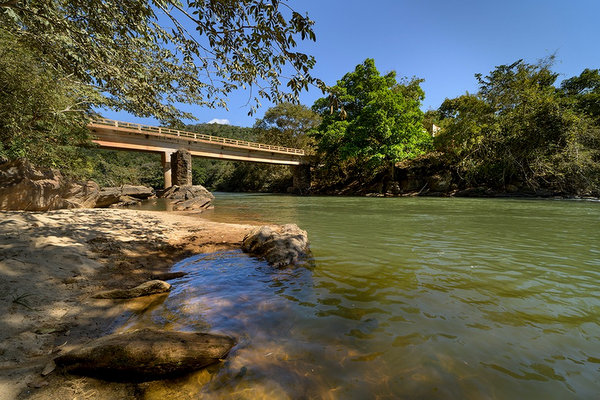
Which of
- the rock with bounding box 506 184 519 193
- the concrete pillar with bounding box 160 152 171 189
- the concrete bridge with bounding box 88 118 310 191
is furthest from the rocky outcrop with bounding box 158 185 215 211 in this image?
the rock with bounding box 506 184 519 193

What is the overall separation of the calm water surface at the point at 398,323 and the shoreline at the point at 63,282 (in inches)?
18.0

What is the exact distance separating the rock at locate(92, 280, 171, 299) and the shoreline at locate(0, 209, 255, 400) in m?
0.11

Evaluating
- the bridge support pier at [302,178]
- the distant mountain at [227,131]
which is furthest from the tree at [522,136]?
the distant mountain at [227,131]

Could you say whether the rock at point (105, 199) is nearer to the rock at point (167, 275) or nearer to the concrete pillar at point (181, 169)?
the concrete pillar at point (181, 169)

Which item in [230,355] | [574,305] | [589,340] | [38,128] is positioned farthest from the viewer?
[38,128]

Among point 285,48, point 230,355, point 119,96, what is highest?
point 119,96

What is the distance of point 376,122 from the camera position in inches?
998

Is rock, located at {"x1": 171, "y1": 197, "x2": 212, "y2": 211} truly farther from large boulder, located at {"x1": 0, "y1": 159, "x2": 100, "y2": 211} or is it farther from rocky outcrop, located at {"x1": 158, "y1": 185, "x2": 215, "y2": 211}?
large boulder, located at {"x1": 0, "y1": 159, "x2": 100, "y2": 211}

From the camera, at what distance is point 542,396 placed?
182cm

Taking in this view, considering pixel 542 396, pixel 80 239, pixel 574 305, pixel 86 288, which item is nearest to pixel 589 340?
pixel 574 305

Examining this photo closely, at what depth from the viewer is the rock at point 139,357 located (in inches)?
72.7

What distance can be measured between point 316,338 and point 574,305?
10.7ft

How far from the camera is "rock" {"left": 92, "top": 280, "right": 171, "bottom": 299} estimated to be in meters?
3.28

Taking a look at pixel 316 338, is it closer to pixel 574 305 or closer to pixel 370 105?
pixel 574 305
